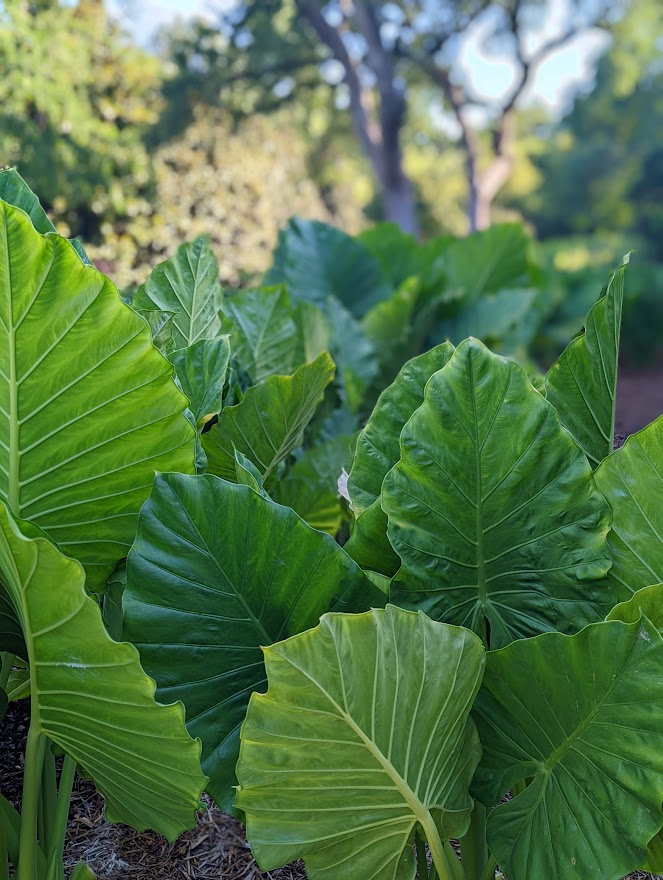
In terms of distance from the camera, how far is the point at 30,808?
26.0 inches

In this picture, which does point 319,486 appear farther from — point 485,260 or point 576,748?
point 485,260

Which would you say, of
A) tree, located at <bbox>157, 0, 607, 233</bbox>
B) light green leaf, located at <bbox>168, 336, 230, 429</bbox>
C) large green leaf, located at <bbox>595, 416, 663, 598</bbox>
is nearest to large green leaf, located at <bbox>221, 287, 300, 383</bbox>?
light green leaf, located at <bbox>168, 336, 230, 429</bbox>

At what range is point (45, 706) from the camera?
62 centimetres

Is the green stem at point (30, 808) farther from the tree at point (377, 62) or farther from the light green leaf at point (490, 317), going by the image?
the tree at point (377, 62)

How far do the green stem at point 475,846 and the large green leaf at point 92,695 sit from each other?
30 centimetres

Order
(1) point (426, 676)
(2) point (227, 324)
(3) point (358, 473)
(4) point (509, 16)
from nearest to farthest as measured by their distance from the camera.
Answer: (1) point (426, 676) → (3) point (358, 473) → (2) point (227, 324) → (4) point (509, 16)

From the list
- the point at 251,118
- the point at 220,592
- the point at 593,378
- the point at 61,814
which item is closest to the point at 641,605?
the point at 593,378

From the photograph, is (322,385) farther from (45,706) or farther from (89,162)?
(89,162)

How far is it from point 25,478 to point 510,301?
1.82m

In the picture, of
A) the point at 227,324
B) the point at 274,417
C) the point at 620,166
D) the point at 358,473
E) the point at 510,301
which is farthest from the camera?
the point at 620,166

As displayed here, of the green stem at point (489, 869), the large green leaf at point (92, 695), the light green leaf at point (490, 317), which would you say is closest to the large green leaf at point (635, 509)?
the green stem at point (489, 869)

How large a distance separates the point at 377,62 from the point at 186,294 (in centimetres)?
1123

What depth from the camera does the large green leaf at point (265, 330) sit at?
1338mm

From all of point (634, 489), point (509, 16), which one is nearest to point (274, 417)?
point (634, 489)
